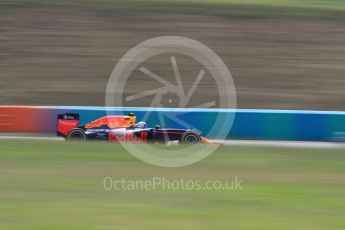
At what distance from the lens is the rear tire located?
469 inches

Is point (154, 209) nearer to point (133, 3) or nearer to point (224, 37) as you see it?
point (224, 37)

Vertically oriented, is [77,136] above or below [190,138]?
above

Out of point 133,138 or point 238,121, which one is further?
point 238,121

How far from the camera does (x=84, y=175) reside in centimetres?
935

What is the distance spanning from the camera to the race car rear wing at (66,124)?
40.9ft

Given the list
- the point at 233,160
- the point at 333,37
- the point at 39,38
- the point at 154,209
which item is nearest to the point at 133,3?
the point at 39,38

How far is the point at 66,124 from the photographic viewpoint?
41.1 feet

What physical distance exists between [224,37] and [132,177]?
32.1ft

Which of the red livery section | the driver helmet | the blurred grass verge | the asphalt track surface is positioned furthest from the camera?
the blurred grass verge

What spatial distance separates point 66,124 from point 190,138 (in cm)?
203

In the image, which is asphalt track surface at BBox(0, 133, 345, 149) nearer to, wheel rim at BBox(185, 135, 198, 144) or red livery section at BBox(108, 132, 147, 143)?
wheel rim at BBox(185, 135, 198, 144)

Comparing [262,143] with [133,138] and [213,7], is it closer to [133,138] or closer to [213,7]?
[133,138]

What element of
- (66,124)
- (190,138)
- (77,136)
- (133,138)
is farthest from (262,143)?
(66,124)

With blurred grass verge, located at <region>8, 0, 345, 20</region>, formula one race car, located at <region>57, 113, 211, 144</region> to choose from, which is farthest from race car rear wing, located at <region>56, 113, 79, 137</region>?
blurred grass verge, located at <region>8, 0, 345, 20</region>
